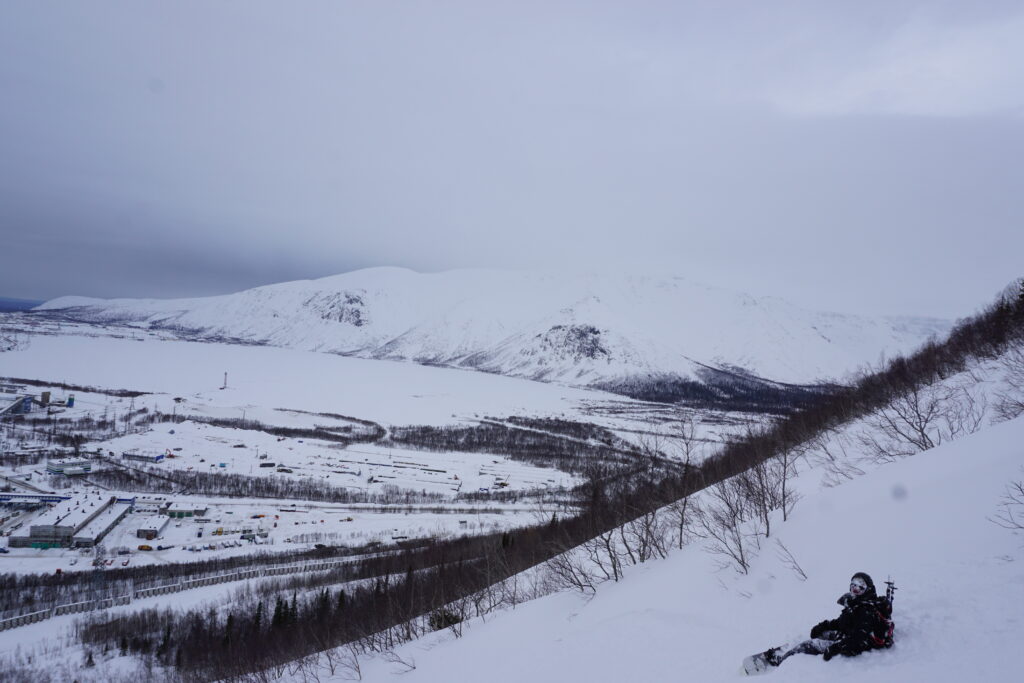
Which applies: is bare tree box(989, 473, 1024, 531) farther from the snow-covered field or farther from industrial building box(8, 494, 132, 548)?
industrial building box(8, 494, 132, 548)

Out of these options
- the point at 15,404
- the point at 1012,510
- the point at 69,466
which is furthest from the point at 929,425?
the point at 15,404

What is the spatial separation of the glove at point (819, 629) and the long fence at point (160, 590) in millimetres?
35961

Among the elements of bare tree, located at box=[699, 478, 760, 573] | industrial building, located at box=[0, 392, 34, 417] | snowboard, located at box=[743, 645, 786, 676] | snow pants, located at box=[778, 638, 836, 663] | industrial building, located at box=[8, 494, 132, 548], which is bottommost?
industrial building, located at box=[8, 494, 132, 548]

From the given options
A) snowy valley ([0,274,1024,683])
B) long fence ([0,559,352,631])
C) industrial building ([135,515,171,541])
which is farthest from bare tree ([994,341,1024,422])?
industrial building ([135,515,171,541])

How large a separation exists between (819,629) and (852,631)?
487mm

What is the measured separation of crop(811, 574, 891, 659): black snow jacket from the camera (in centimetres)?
532

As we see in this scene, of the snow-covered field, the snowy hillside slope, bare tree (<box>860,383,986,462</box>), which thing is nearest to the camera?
the snowy hillside slope

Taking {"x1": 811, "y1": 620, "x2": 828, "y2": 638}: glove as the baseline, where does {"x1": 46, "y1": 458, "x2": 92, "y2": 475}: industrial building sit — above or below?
below

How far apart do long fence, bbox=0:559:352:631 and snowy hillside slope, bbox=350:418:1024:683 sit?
26973mm

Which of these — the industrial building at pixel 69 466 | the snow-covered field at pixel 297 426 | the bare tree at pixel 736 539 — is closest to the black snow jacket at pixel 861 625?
the bare tree at pixel 736 539

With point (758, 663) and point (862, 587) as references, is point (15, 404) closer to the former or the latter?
point (758, 663)

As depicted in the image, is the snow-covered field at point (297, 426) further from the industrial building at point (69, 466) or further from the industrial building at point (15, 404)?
the industrial building at point (15, 404)

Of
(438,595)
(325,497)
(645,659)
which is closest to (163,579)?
(325,497)

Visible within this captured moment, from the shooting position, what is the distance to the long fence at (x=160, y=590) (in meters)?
26.8
